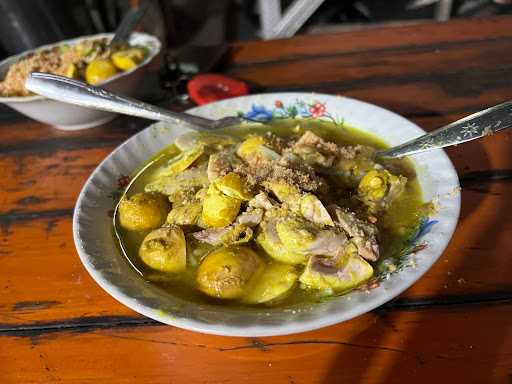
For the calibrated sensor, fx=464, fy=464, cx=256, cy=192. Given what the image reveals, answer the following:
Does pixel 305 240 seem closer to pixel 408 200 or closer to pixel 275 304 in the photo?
pixel 275 304

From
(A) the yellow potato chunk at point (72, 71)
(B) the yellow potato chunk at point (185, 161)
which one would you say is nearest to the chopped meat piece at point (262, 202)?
(B) the yellow potato chunk at point (185, 161)

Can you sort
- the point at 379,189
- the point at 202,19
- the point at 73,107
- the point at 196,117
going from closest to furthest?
the point at 379,189, the point at 196,117, the point at 73,107, the point at 202,19

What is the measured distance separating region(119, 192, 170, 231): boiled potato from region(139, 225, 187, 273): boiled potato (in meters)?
0.06

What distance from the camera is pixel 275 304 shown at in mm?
703

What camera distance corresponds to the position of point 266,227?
2.57 ft

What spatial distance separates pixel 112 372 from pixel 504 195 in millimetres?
788

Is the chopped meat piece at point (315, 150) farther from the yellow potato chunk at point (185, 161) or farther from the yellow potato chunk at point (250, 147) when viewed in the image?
the yellow potato chunk at point (185, 161)

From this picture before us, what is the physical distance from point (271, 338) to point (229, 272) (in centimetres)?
12

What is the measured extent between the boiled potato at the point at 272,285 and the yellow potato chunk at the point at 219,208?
11 centimetres

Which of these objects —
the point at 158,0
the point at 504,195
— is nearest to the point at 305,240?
the point at 504,195

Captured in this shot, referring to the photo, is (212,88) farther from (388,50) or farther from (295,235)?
(295,235)

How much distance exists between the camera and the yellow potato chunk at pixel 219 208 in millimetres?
797

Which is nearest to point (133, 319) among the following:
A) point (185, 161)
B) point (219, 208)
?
point (219, 208)

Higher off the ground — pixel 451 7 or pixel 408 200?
pixel 408 200
